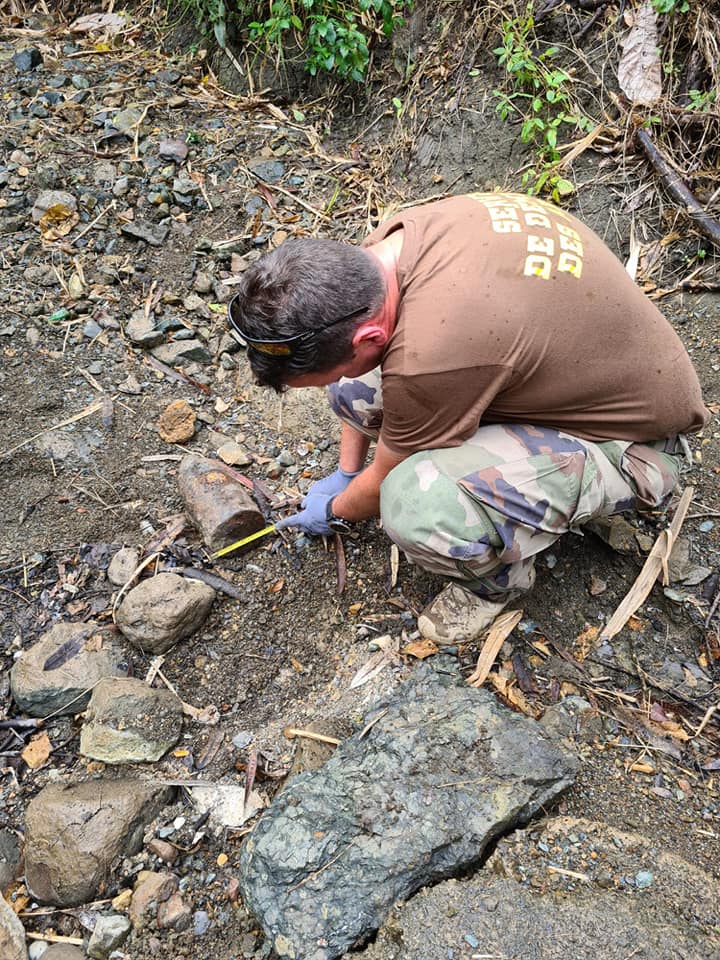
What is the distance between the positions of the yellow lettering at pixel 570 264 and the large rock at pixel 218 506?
4.32ft

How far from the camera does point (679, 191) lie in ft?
10.2

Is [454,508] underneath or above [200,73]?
underneath

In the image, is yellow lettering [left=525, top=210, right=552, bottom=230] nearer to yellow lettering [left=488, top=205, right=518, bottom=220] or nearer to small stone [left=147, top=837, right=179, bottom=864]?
yellow lettering [left=488, top=205, right=518, bottom=220]

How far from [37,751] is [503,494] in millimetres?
1556

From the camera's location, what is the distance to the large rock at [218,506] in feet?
8.38

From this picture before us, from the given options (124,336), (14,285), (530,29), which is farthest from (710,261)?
(14,285)

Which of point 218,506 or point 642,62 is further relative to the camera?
point 642,62

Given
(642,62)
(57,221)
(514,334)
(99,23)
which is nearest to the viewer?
(514,334)

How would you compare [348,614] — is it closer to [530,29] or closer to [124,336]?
[124,336]

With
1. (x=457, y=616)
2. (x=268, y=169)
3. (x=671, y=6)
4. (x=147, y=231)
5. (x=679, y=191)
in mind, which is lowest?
(x=457, y=616)

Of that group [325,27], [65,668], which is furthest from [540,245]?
[325,27]

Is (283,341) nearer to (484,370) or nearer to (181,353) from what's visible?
(484,370)

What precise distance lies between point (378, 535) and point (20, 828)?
1.40m

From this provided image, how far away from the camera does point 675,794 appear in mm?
1898
